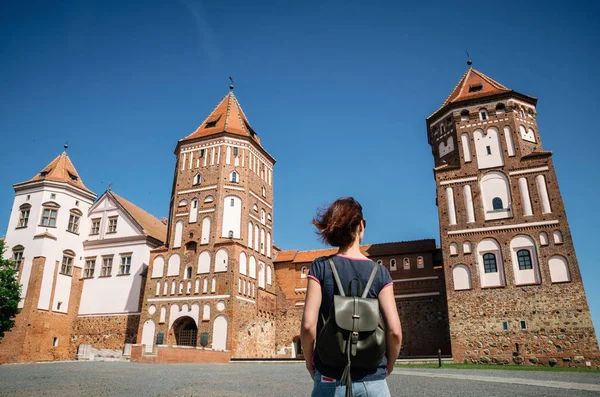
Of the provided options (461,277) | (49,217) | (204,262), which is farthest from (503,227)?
(49,217)

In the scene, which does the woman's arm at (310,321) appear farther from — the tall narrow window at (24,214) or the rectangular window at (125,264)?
the tall narrow window at (24,214)

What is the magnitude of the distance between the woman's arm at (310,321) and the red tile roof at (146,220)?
34069 millimetres

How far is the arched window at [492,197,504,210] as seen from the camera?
26109 millimetres

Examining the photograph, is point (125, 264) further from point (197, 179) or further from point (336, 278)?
point (336, 278)

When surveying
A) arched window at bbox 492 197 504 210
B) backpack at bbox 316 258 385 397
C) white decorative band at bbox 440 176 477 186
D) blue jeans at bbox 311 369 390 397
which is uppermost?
white decorative band at bbox 440 176 477 186

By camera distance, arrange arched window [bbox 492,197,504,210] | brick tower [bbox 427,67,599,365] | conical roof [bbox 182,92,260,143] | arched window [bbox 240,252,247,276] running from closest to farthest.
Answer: brick tower [bbox 427,67,599,365] → arched window [bbox 492,197,504,210] → arched window [bbox 240,252,247,276] → conical roof [bbox 182,92,260,143]

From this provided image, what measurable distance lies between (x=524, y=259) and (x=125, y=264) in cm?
2902

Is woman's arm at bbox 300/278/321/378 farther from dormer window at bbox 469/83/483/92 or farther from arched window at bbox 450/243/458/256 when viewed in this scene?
dormer window at bbox 469/83/483/92

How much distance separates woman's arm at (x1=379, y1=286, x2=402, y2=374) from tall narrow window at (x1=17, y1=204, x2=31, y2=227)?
37081 millimetres

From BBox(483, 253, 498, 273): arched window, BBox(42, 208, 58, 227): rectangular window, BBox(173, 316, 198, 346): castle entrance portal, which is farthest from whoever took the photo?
BBox(42, 208, 58, 227): rectangular window

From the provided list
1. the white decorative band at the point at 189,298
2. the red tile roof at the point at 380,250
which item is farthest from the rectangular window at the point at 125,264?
the red tile roof at the point at 380,250

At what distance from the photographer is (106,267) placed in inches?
A: 1340

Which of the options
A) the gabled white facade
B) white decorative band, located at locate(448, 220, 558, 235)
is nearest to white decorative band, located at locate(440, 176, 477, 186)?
white decorative band, located at locate(448, 220, 558, 235)

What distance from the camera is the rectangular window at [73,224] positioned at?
34191mm
